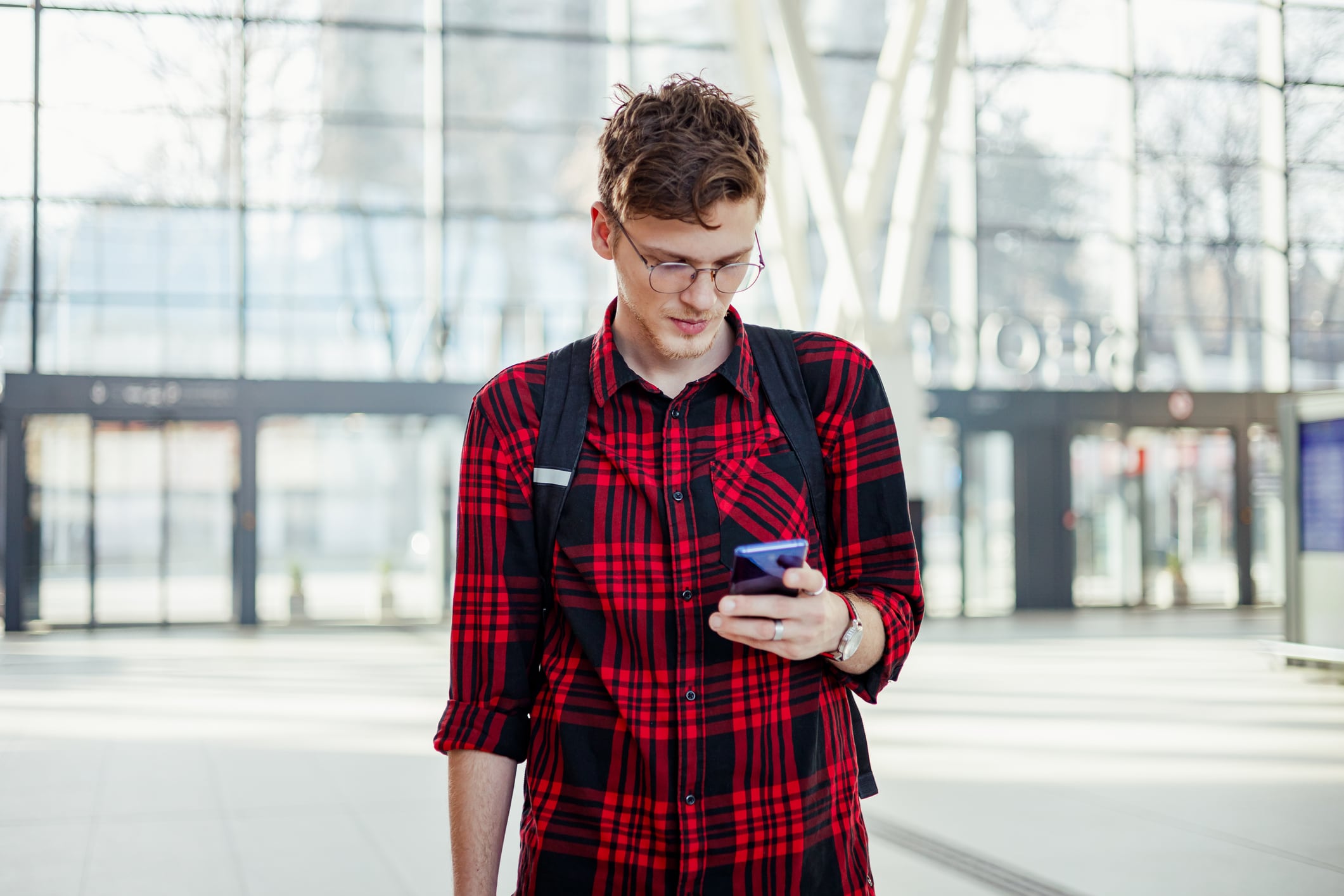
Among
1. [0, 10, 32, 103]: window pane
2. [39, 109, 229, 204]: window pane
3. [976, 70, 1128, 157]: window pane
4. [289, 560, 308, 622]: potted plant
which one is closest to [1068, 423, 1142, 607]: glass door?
[976, 70, 1128, 157]: window pane

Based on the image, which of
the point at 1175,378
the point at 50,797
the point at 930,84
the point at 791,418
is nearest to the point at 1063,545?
the point at 1175,378

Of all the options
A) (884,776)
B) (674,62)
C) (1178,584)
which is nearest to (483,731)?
(884,776)

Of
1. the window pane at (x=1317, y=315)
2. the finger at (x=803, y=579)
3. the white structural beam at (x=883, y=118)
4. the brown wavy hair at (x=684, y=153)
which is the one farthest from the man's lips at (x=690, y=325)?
the window pane at (x=1317, y=315)

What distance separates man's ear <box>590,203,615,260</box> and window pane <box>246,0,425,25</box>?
17375 mm

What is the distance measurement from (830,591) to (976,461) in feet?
55.6

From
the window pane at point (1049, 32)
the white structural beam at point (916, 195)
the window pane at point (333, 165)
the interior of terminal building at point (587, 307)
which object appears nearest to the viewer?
the interior of terminal building at point (587, 307)

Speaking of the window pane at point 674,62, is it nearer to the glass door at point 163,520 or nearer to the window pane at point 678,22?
the window pane at point 678,22

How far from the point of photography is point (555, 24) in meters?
18.4

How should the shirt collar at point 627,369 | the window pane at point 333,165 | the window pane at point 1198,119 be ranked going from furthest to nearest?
the window pane at point 1198,119 → the window pane at point 333,165 → the shirt collar at point 627,369

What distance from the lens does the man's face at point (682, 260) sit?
59.6 inches

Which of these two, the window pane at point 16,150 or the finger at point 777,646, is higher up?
the window pane at point 16,150

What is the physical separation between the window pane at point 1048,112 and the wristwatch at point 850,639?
62.2 feet

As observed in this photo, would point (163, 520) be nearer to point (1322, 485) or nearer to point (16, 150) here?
point (16, 150)

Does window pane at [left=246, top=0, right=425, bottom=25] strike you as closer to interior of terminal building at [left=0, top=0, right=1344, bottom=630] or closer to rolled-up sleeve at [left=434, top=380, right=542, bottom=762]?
interior of terminal building at [left=0, top=0, right=1344, bottom=630]
